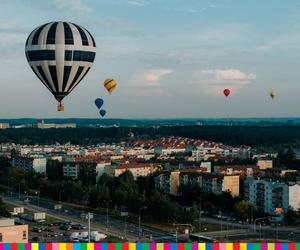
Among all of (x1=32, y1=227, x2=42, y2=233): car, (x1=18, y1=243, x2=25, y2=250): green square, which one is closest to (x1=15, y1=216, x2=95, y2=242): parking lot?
(x1=32, y1=227, x2=42, y2=233): car

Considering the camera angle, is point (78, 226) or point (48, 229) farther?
point (78, 226)

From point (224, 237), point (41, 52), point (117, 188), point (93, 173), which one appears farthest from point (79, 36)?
point (93, 173)

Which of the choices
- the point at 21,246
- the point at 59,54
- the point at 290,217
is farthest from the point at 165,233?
the point at 21,246

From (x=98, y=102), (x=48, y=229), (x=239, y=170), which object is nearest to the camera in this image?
(x=48, y=229)

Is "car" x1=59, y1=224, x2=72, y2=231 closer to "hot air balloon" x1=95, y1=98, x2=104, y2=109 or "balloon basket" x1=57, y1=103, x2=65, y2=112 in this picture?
"hot air balloon" x1=95, y1=98, x2=104, y2=109

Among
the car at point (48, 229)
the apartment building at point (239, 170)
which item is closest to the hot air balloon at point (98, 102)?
the car at point (48, 229)

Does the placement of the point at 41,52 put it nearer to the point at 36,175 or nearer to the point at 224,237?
the point at 224,237

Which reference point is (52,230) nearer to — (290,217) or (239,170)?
(290,217)
